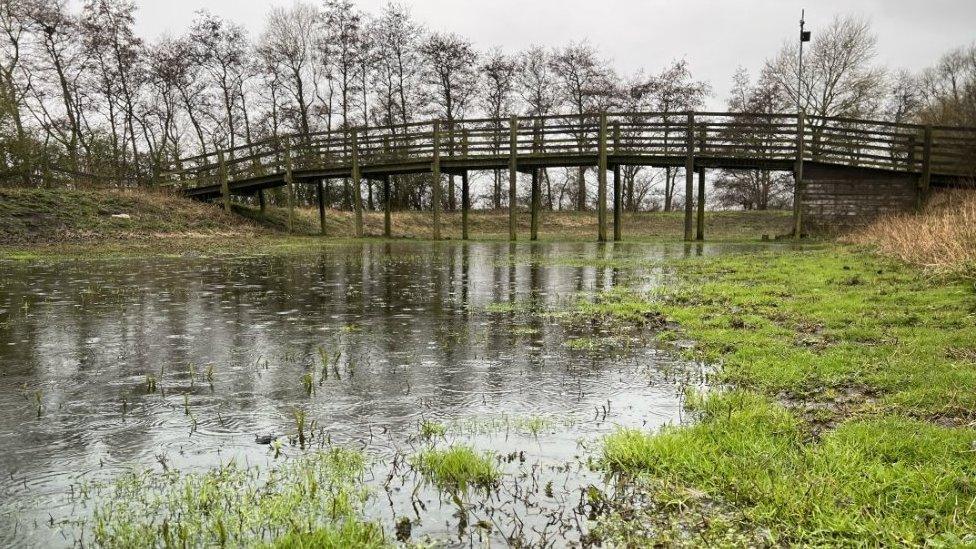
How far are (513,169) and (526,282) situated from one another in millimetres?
12846

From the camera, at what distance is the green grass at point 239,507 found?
2436 mm

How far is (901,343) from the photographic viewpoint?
Answer: 5340 millimetres

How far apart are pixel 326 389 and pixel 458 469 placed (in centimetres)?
183

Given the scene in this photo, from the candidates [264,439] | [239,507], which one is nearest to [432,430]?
[264,439]

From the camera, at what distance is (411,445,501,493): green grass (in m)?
2.97

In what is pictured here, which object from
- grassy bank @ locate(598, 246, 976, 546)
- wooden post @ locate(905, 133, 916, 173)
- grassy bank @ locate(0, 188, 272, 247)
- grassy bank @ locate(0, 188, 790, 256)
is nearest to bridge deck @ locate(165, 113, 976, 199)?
wooden post @ locate(905, 133, 916, 173)

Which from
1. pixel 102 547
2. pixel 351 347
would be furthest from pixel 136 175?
pixel 102 547

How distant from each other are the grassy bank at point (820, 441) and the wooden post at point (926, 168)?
18.8m

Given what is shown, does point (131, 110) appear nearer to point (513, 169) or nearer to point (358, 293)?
point (513, 169)

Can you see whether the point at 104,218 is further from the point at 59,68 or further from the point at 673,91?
the point at 673,91

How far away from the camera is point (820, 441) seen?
3340 mm

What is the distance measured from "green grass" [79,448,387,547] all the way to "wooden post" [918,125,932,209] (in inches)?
993

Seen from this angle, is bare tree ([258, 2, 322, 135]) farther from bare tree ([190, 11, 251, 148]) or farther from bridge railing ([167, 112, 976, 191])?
bridge railing ([167, 112, 976, 191])

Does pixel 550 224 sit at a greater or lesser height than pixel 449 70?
lesser
